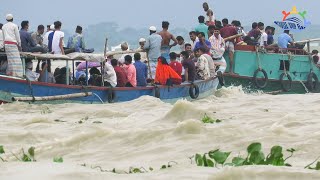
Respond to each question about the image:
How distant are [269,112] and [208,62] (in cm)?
591

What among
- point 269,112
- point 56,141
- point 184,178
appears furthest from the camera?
point 269,112

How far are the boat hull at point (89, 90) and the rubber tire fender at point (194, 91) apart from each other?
7cm

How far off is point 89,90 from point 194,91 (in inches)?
132

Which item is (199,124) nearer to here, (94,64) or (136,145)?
(136,145)

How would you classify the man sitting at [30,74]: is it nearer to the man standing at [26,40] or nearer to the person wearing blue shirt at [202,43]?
the man standing at [26,40]

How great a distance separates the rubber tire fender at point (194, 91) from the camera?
57.2ft

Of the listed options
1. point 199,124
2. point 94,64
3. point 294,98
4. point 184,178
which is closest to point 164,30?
point 94,64

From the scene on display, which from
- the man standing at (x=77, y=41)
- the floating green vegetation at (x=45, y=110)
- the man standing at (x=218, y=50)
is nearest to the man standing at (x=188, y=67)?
the man standing at (x=218, y=50)

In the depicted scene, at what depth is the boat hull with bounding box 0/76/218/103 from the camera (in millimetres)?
14109

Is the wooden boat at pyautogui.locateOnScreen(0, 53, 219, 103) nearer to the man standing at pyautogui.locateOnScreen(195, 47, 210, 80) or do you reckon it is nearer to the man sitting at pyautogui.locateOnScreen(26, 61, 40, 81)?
the man sitting at pyautogui.locateOnScreen(26, 61, 40, 81)

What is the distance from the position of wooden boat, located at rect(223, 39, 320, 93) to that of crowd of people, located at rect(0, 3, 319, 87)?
545 millimetres

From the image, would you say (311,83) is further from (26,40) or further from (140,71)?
(26,40)

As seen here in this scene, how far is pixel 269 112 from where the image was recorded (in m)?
12.5

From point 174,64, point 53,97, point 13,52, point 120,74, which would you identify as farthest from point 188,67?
point 13,52
